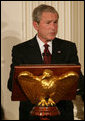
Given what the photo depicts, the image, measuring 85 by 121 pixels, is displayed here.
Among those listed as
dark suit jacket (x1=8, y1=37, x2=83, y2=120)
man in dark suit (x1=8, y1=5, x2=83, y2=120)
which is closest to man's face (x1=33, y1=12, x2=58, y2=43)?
man in dark suit (x1=8, y1=5, x2=83, y2=120)

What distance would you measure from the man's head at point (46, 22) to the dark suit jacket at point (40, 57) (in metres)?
0.11

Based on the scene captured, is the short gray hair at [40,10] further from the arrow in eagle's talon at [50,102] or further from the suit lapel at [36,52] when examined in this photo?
the arrow in eagle's talon at [50,102]

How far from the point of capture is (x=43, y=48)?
2.82 m

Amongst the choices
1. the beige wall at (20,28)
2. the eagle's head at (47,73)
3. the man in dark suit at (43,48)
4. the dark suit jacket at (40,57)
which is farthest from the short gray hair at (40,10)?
the beige wall at (20,28)

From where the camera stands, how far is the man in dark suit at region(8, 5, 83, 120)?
2703mm

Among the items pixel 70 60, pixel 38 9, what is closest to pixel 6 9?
pixel 38 9

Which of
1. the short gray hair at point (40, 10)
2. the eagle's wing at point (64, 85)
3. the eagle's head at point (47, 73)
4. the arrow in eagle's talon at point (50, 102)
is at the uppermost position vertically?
the short gray hair at point (40, 10)

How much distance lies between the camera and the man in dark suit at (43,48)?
2.70 m

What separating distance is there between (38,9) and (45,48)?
33 centimetres

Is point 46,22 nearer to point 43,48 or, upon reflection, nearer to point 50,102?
point 43,48

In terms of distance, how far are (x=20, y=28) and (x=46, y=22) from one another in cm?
125

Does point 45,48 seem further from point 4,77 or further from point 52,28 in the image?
point 4,77

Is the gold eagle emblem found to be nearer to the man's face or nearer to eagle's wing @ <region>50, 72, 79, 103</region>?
eagle's wing @ <region>50, 72, 79, 103</region>

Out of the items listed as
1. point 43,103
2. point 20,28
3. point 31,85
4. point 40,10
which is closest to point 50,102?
point 43,103
